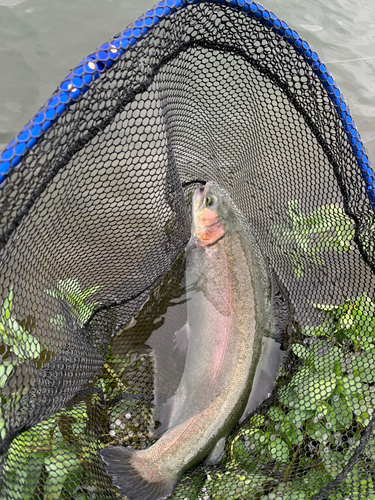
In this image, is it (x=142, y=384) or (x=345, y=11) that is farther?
(x=345, y=11)

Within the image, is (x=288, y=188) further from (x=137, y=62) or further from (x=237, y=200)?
(x=137, y=62)

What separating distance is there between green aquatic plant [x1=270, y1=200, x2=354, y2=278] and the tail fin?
6.76ft

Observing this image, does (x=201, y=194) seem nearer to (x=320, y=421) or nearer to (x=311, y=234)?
(x=311, y=234)

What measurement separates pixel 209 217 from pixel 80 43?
3.88 metres

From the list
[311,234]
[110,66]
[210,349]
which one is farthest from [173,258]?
[110,66]

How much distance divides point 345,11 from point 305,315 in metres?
7.53

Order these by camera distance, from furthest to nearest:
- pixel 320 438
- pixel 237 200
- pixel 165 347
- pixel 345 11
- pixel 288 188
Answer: pixel 345 11 < pixel 237 200 < pixel 288 188 < pixel 165 347 < pixel 320 438

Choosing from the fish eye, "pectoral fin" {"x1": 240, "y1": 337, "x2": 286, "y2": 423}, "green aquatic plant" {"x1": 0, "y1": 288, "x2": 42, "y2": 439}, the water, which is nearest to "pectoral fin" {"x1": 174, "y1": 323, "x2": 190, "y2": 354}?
"pectoral fin" {"x1": 240, "y1": 337, "x2": 286, "y2": 423}

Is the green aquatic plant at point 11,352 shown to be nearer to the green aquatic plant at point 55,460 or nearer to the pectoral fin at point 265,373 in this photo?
the green aquatic plant at point 55,460

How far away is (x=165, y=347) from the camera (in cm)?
315

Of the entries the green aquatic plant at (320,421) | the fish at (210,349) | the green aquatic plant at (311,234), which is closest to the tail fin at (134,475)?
the fish at (210,349)

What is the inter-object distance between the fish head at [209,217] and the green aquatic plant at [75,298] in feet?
3.44

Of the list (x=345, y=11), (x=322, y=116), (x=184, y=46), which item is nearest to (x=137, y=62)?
(x=184, y=46)

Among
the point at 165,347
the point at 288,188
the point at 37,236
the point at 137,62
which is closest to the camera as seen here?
the point at 137,62
